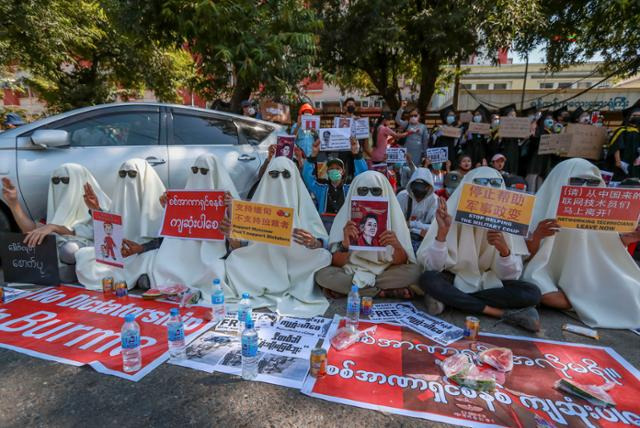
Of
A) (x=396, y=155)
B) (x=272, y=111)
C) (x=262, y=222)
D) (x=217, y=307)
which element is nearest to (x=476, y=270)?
(x=262, y=222)

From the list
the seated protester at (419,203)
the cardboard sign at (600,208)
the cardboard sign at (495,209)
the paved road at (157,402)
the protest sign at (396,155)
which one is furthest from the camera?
the protest sign at (396,155)

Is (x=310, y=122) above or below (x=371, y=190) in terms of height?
above

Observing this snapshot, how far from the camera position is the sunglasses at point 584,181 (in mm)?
3145

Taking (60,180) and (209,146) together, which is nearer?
(60,180)

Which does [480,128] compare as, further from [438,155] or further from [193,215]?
[193,215]

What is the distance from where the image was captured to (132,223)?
12.4 feet

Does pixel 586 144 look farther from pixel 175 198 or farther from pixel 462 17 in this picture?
pixel 175 198

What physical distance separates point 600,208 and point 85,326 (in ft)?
14.3

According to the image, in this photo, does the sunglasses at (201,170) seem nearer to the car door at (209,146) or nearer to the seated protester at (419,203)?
the car door at (209,146)

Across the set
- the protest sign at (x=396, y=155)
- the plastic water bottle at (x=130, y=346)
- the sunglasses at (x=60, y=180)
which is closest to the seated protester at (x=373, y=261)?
the plastic water bottle at (x=130, y=346)

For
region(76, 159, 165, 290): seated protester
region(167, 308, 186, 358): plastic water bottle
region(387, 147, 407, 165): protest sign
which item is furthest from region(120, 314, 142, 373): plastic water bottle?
region(387, 147, 407, 165): protest sign

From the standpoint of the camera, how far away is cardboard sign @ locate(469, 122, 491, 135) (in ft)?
21.4

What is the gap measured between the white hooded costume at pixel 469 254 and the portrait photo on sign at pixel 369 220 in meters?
0.49

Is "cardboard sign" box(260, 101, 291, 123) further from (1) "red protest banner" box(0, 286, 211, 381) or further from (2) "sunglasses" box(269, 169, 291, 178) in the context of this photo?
(1) "red protest banner" box(0, 286, 211, 381)
